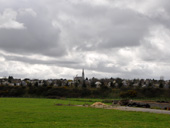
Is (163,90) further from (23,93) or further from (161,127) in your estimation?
(161,127)

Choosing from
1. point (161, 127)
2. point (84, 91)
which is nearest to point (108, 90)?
point (84, 91)

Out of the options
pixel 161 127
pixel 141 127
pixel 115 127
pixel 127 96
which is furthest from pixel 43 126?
pixel 127 96

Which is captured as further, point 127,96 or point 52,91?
point 52,91

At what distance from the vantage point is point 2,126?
2067cm

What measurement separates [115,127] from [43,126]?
637 cm

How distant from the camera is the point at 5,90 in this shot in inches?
4749


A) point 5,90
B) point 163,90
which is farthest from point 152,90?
point 5,90

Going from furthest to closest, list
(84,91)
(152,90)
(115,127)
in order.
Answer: (84,91)
(152,90)
(115,127)

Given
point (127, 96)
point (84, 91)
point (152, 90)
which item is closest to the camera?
point (127, 96)

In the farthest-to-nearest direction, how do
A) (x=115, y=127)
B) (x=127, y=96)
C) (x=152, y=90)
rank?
(x=152, y=90) → (x=127, y=96) → (x=115, y=127)

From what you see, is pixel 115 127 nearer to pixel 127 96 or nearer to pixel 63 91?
pixel 127 96

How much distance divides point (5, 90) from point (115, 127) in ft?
359

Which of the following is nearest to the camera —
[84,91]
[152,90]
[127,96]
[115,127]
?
[115,127]

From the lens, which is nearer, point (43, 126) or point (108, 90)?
→ point (43, 126)
